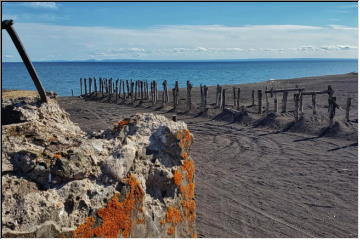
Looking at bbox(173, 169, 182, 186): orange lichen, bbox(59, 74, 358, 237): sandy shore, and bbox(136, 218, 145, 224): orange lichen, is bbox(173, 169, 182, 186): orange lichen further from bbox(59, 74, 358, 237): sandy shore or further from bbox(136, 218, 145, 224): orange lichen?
bbox(59, 74, 358, 237): sandy shore

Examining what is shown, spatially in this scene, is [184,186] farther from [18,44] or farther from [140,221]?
[18,44]

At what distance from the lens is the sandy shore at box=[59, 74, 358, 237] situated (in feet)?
29.7

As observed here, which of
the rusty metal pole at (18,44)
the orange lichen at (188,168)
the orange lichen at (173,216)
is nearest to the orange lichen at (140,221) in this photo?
the orange lichen at (173,216)

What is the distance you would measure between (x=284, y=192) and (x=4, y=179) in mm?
8476

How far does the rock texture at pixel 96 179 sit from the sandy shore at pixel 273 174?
363 centimetres

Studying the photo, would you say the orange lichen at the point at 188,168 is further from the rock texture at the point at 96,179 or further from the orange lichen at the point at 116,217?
the orange lichen at the point at 116,217

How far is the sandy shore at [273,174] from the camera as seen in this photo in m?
9.06

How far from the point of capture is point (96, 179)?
451 cm

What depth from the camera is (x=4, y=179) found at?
420 cm

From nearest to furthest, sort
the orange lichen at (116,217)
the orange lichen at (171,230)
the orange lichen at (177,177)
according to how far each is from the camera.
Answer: the orange lichen at (116,217) < the orange lichen at (171,230) < the orange lichen at (177,177)

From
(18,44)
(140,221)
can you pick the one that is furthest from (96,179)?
(18,44)

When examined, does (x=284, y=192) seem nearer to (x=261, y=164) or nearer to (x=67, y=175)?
(x=261, y=164)

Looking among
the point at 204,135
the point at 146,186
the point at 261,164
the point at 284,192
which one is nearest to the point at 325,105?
the point at 204,135

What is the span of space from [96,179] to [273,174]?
30.5 ft
